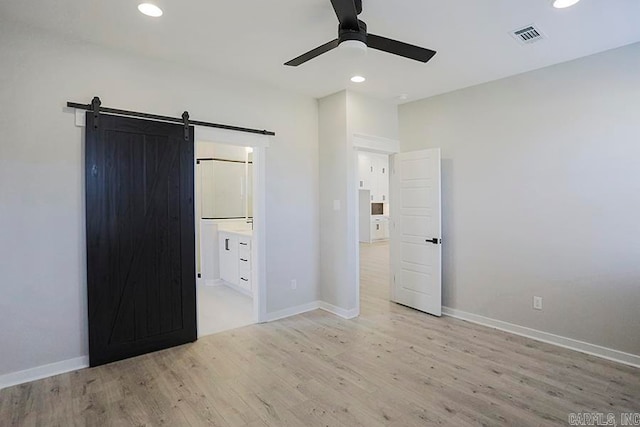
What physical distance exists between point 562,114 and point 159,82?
3.90 meters

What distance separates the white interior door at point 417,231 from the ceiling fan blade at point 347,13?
244cm

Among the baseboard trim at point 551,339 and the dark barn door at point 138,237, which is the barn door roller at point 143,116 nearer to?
the dark barn door at point 138,237

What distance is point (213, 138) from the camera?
3.61 metres

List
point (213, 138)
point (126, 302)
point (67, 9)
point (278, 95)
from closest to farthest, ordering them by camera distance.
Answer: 1. point (67, 9)
2. point (126, 302)
3. point (213, 138)
4. point (278, 95)

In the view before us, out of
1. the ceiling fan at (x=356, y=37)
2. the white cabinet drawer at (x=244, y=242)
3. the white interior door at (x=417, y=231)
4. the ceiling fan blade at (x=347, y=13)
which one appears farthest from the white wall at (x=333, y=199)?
the ceiling fan blade at (x=347, y=13)

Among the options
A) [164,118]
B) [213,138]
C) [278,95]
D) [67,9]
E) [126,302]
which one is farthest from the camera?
[278,95]

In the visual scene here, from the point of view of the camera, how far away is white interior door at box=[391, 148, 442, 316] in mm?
4219

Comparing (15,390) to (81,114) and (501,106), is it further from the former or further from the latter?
(501,106)

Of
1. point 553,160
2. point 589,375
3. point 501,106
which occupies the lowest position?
point 589,375

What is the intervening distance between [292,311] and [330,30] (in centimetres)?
315

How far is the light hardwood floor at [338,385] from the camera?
228 cm

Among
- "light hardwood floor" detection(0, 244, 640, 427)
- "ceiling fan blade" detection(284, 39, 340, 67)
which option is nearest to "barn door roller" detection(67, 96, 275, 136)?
"ceiling fan blade" detection(284, 39, 340, 67)

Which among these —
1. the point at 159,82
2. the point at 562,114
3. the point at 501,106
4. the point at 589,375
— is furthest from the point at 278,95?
the point at 589,375

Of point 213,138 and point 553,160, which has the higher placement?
point 213,138
